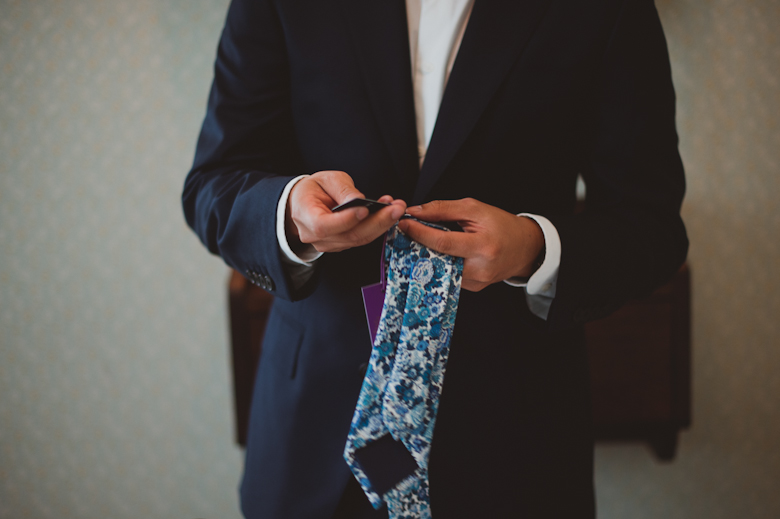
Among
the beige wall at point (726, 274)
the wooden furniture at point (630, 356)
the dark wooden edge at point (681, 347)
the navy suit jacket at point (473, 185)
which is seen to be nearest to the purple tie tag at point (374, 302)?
the navy suit jacket at point (473, 185)

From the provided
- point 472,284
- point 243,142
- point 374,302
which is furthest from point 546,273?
point 243,142

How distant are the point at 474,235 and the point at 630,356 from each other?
99cm

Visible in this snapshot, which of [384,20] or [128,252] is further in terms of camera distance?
[128,252]

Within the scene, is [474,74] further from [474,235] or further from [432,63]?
[474,235]

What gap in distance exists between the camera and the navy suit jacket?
64 centimetres

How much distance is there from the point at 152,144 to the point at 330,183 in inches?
46.5

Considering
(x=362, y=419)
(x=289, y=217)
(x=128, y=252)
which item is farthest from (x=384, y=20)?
(x=128, y=252)

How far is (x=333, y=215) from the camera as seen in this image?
1.64ft

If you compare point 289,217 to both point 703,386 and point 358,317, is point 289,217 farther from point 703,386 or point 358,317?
point 703,386

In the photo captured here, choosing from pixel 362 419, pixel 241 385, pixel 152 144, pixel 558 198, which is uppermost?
pixel 152 144

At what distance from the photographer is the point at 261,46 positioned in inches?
Answer: 27.9

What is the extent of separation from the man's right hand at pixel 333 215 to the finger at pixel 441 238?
40mm

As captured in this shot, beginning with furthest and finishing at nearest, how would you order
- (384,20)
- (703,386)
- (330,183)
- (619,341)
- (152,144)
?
1. (703,386)
2. (152,144)
3. (619,341)
4. (384,20)
5. (330,183)

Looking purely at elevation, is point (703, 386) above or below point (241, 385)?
below
